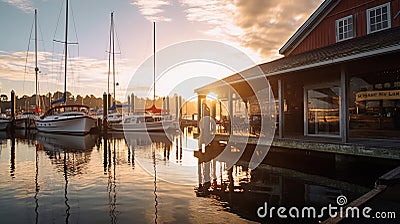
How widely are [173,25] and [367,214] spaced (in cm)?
1319

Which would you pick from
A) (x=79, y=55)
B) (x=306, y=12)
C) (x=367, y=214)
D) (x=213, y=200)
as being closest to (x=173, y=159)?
(x=213, y=200)

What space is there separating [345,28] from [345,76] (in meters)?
6.81

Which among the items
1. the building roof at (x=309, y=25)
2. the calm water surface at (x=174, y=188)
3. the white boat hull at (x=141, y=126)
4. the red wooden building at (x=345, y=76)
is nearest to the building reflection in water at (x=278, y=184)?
the calm water surface at (x=174, y=188)

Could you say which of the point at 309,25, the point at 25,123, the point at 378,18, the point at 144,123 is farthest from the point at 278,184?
the point at 25,123

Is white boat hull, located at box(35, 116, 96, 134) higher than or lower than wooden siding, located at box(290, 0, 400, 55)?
lower

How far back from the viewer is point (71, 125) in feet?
108

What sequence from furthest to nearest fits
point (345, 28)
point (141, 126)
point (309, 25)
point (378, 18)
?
point (141, 126) → point (309, 25) → point (345, 28) → point (378, 18)

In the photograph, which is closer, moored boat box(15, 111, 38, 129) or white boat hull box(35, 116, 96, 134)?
white boat hull box(35, 116, 96, 134)

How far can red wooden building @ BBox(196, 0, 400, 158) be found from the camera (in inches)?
348

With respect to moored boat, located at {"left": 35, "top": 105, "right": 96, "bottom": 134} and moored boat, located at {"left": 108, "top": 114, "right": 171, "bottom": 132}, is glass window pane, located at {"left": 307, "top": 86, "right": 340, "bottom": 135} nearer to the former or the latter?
moored boat, located at {"left": 108, "top": 114, "right": 171, "bottom": 132}

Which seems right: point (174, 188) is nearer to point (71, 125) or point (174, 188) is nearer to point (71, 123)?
point (71, 123)

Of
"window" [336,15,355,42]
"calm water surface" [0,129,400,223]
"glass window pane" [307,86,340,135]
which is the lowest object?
"calm water surface" [0,129,400,223]

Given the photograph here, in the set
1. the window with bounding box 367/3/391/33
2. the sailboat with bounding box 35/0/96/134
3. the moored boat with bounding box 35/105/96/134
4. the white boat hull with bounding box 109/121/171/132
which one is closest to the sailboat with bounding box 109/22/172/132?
the white boat hull with bounding box 109/121/171/132

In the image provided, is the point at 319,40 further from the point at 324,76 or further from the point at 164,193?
the point at 164,193
